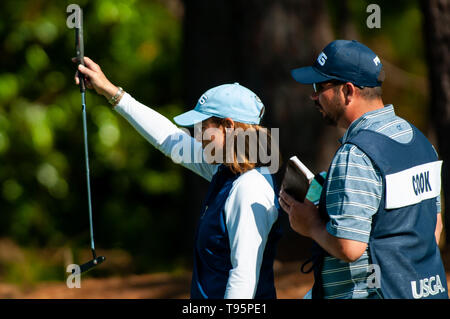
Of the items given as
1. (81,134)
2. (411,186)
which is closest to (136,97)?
(81,134)

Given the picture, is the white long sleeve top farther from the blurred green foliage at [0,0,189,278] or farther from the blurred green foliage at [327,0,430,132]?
the blurred green foliage at [327,0,430,132]

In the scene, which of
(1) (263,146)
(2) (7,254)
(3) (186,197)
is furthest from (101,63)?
(1) (263,146)

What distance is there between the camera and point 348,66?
2889 millimetres

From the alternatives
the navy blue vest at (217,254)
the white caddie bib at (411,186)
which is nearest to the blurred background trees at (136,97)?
the white caddie bib at (411,186)

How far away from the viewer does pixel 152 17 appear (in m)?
12.2

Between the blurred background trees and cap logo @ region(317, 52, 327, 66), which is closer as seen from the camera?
cap logo @ region(317, 52, 327, 66)

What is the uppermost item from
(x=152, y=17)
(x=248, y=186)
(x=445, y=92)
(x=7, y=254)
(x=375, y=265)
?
(x=152, y=17)

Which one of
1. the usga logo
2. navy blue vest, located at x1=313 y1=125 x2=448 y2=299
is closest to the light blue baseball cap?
navy blue vest, located at x1=313 y1=125 x2=448 y2=299

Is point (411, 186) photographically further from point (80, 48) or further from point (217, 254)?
point (80, 48)

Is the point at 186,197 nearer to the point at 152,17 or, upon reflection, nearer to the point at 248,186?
the point at 152,17

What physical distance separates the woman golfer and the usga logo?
644 mm

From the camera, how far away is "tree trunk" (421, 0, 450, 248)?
6.76 m

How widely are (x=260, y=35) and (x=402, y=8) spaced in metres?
6.62

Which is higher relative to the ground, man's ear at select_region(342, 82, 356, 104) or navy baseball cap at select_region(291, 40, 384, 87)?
navy baseball cap at select_region(291, 40, 384, 87)
